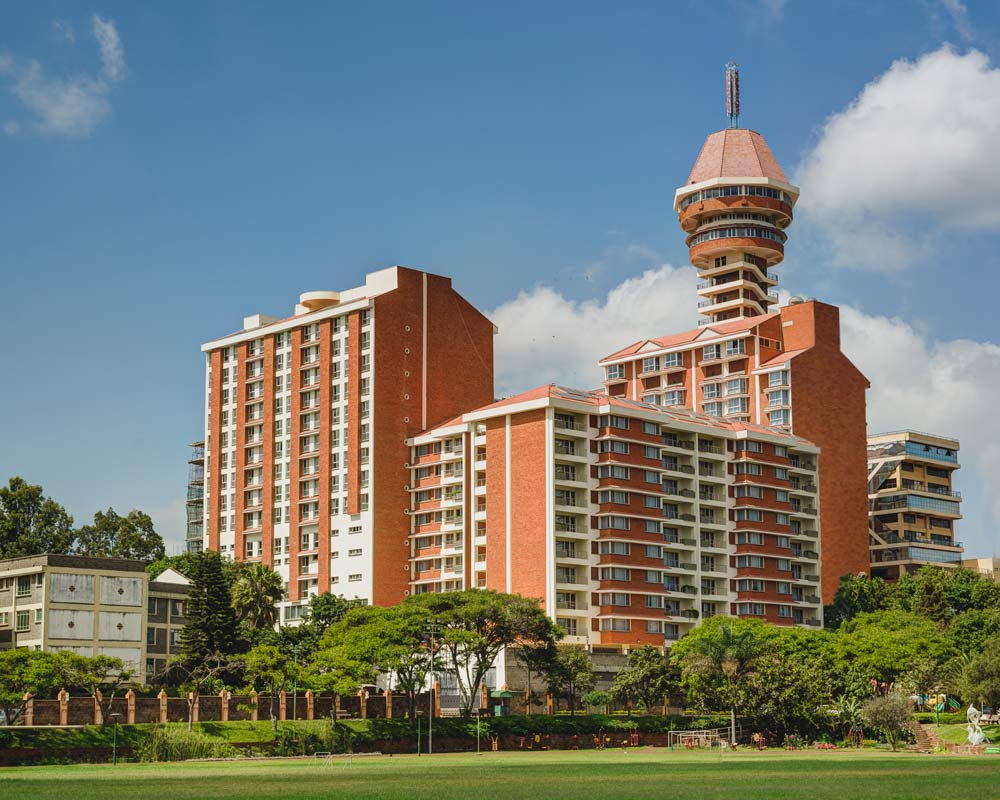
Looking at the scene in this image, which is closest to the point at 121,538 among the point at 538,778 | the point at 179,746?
the point at 179,746

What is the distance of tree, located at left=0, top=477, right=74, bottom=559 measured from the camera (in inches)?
4973

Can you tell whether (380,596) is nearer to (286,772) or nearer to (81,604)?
(81,604)

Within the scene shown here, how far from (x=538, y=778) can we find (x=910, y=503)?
118313 millimetres

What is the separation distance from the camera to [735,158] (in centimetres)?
16688

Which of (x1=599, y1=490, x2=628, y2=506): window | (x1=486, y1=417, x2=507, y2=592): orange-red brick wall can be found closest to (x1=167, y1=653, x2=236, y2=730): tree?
(x1=486, y1=417, x2=507, y2=592): orange-red brick wall

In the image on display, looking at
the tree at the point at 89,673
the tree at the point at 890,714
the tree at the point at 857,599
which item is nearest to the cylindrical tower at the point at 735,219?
the tree at the point at 857,599

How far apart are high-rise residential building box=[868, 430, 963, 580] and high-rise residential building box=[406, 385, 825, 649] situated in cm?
2439

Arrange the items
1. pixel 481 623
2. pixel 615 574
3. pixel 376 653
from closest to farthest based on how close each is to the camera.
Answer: pixel 376 653 < pixel 481 623 < pixel 615 574

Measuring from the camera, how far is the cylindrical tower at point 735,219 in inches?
6491

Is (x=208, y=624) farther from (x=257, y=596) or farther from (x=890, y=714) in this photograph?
(x=890, y=714)

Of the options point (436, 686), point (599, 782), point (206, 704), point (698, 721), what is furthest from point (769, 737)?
point (599, 782)

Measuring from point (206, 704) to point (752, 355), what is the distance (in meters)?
81.9

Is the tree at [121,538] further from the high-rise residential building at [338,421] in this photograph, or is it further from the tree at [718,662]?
the tree at [718,662]

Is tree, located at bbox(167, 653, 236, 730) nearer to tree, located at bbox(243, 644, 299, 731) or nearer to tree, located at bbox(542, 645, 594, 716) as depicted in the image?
tree, located at bbox(243, 644, 299, 731)
